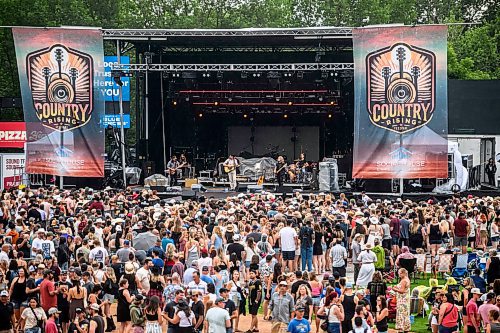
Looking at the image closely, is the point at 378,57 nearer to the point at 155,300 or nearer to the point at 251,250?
the point at 251,250

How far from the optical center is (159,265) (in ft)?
55.4

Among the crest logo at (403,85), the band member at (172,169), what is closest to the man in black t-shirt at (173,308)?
the crest logo at (403,85)

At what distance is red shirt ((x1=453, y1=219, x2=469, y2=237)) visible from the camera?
22062 mm

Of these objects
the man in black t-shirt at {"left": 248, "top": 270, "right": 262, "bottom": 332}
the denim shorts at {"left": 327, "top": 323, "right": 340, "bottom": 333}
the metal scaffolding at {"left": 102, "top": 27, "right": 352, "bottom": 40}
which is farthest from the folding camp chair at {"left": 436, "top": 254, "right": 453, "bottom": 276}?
the metal scaffolding at {"left": 102, "top": 27, "right": 352, "bottom": 40}

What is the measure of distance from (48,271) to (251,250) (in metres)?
4.11

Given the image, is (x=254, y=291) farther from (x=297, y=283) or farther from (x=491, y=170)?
(x=491, y=170)

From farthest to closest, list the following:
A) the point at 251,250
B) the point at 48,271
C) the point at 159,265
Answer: the point at 251,250, the point at 159,265, the point at 48,271

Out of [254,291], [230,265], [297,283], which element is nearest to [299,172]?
[230,265]

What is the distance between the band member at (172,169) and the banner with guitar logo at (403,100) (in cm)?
799

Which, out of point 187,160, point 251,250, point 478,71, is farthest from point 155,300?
point 478,71

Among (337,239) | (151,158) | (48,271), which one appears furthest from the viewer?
(151,158)

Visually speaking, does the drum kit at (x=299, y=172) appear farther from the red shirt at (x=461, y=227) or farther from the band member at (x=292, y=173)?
the red shirt at (x=461, y=227)

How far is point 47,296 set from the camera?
15648 millimetres

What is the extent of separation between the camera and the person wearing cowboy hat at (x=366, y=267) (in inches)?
690
